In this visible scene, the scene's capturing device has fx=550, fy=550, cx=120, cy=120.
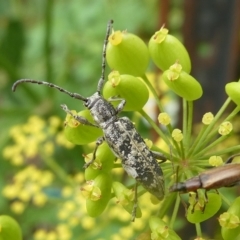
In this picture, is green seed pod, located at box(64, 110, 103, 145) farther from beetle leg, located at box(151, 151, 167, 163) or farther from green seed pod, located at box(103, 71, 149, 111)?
beetle leg, located at box(151, 151, 167, 163)

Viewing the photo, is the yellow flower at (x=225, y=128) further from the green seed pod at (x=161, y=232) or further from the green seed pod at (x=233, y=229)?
the green seed pod at (x=161, y=232)

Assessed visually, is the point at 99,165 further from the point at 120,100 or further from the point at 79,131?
the point at 120,100

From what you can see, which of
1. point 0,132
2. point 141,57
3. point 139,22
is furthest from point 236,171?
point 139,22

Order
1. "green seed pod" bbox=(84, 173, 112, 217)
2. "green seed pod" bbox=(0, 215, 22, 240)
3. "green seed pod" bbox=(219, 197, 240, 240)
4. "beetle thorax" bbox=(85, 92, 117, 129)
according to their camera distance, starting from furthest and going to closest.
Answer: "beetle thorax" bbox=(85, 92, 117, 129), "green seed pod" bbox=(0, 215, 22, 240), "green seed pod" bbox=(84, 173, 112, 217), "green seed pod" bbox=(219, 197, 240, 240)

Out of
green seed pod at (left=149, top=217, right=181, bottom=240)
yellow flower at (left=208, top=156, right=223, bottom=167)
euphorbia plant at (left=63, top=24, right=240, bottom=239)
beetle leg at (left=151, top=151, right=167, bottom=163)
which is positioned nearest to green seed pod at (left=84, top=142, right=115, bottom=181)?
euphorbia plant at (left=63, top=24, right=240, bottom=239)

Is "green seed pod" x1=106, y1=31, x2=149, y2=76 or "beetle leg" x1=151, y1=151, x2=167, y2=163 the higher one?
"green seed pod" x1=106, y1=31, x2=149, y2=76

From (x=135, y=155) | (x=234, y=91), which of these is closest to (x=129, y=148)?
(x=135, y=155)

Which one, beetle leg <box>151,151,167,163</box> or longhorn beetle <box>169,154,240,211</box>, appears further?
beetle leg <box>151,151,167,163</box>

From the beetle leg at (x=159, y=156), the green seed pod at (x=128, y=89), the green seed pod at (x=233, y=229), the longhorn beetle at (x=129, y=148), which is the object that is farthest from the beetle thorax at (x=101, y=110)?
the green seed pod at (x=233, y=229)
